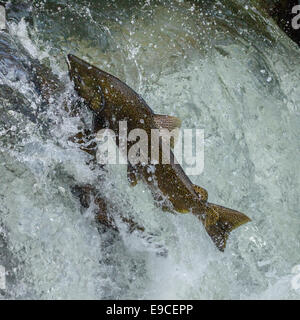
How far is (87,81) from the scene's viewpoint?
2367mm

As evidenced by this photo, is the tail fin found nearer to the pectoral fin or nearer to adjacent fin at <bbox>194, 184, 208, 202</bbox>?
adjacent fin at <bbox>194, 184, 208, 202</bbox>

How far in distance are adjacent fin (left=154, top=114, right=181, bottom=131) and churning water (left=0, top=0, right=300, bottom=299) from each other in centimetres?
46

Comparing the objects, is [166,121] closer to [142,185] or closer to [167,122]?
[167,122]

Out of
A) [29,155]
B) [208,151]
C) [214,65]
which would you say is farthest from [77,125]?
[214,65]

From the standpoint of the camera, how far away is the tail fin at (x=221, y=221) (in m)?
2.55

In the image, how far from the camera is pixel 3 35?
2750 millimetres

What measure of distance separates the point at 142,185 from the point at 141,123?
1.86ft

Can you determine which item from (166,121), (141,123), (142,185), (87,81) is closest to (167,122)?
(166,121)

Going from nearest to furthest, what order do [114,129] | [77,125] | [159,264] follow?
1. [114,129]
2. [77,125]
3. [159,264]

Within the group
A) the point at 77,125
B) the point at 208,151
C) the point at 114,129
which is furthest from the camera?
the point at 208,151

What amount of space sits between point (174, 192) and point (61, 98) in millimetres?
809

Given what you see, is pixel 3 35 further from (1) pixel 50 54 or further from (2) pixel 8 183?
(2) pixel 8 183

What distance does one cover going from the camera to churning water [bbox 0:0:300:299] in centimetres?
265

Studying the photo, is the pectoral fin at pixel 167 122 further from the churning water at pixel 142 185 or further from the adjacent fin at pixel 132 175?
the churning water at pixel 142 185
